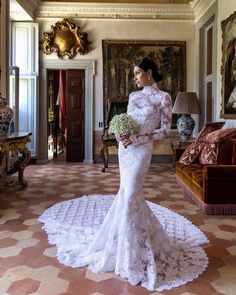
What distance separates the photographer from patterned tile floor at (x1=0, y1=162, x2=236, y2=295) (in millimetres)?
2217

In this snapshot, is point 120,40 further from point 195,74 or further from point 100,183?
point 100,183

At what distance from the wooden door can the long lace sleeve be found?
614 centimetres

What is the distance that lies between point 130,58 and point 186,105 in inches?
77.5

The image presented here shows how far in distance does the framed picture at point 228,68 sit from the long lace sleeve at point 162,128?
341 cm

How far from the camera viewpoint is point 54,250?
285cm

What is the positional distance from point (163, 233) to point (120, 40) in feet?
21.1

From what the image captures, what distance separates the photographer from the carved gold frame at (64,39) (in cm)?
804

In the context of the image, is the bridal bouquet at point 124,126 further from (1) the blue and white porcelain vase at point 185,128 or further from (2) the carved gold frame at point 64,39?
(2) the carved gold frame at point 64,39

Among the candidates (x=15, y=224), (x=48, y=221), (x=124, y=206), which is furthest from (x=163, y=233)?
(x=15, y=224)

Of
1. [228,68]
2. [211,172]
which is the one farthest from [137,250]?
[228,68]

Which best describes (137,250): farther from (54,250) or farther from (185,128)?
(185,128)

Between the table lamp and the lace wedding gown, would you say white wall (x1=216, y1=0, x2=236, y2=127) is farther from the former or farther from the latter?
the lace wedding gown

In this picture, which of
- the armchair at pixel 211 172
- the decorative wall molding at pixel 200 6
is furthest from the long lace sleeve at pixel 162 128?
the decorative wall molding at pixel 200 6

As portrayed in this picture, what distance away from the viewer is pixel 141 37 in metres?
8.23
